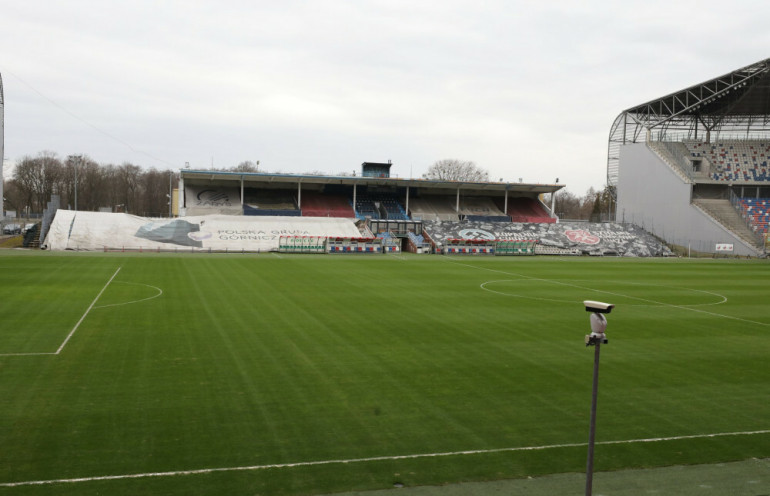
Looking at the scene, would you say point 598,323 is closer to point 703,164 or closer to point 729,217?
point 729,217

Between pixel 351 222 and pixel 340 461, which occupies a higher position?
pixel 351 222

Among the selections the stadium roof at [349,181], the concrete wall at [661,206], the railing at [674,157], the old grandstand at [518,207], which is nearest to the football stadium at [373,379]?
the old grandstand at [518,207]

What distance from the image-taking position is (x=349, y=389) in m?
11.7

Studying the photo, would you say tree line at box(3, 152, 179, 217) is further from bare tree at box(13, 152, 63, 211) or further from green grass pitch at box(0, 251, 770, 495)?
green grass pitch at box(0, 251, 770, 495)

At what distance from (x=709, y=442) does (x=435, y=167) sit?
119130 millimetres

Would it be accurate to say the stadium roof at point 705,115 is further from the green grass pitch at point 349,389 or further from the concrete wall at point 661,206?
the green grass pitch at point 349,389

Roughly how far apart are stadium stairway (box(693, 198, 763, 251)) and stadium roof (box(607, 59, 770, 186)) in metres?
10.3

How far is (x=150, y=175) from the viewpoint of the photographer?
109000 mm

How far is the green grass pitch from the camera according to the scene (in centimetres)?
819


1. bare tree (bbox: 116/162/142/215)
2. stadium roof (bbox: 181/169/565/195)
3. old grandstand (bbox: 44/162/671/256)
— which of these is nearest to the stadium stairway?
old grandstand (bbox: 44/162/671/256)

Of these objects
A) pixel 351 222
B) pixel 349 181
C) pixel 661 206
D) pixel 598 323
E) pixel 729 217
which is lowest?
pixel 598 323

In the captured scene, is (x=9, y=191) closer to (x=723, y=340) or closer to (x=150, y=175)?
(x=150, y=175)

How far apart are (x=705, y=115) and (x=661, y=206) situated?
43.7ft

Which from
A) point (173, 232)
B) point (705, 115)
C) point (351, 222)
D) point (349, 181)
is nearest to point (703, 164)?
point (705, 115)
